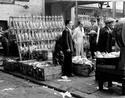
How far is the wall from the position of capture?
54.0 ft

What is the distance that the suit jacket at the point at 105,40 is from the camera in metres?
8.72

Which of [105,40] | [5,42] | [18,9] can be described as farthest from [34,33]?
[18,9]

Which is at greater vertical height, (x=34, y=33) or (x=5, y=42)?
(x=34, y=33)

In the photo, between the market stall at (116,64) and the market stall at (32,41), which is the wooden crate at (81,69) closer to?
the market stall at (32,41)

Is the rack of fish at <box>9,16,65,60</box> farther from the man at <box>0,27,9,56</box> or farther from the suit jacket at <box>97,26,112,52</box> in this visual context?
the suit jacket at <box>97,26,112,52</box>

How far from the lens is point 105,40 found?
8867mm

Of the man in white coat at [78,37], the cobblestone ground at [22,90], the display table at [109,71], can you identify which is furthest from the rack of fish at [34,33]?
the display table at [109,71]

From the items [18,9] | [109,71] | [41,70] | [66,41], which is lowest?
[41,70]

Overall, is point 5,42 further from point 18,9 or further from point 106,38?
point 106,38

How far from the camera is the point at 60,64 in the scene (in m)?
9.35

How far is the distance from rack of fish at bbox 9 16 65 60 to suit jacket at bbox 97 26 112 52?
296cm

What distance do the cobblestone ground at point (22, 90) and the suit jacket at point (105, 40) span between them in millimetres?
Result: 2727

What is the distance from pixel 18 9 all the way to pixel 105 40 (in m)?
9.95

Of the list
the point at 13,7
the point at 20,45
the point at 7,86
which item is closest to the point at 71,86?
the point at 7,86
